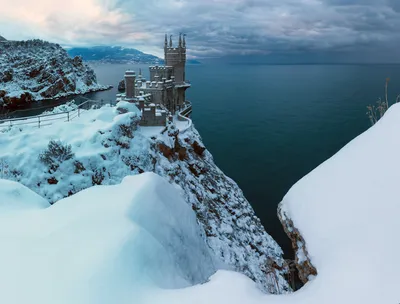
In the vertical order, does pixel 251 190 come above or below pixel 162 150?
below

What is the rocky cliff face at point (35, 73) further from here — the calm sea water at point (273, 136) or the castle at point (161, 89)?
the castle at point (161, 89)

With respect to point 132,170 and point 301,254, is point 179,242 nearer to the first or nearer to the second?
point 301,254

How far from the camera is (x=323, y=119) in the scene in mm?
77500

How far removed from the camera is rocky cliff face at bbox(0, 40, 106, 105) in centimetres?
8562

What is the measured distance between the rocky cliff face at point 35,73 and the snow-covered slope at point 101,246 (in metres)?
86.1

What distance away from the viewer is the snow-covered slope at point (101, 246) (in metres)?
6.00

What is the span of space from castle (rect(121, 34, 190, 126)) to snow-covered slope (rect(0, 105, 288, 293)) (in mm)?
1649

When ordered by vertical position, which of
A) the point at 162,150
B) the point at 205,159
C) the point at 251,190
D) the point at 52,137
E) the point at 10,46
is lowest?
the point at 251,190

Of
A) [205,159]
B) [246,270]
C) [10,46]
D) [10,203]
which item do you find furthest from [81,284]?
[10,46]

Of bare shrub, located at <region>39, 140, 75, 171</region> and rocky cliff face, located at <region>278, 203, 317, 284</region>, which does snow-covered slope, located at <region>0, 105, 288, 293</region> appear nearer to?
bare shrub, located at <region>39, 140, 75, 171</region>

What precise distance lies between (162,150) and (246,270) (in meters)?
11.1

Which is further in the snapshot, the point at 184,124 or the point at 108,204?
the point at 184,124

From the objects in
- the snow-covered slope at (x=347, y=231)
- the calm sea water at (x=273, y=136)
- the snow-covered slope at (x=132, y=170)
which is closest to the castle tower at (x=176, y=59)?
the calm sea water at (x=273, y=136)

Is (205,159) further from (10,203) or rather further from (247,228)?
(10,203)
